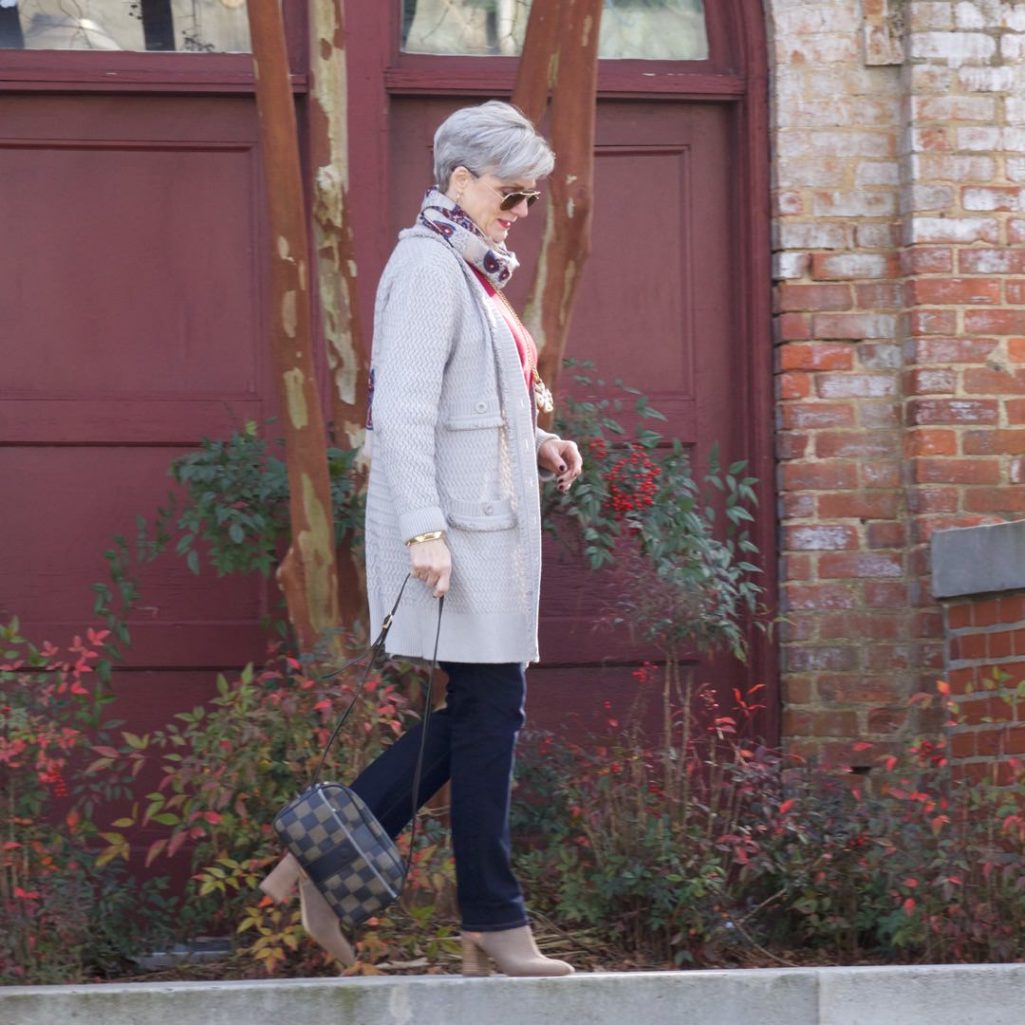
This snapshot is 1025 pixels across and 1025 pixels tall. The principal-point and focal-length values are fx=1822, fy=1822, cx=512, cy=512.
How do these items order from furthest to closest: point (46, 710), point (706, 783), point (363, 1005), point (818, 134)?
1. point (818, 134)
2. point (706, 783)
3. point (46, 710)
4. point (363, 1005)

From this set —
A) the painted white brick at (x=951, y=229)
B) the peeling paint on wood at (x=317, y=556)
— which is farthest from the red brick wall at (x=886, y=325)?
the peeling paint on wood at (x=317, y=556)

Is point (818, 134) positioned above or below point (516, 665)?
above

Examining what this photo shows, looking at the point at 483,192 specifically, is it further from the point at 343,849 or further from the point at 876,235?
the point at 876,235

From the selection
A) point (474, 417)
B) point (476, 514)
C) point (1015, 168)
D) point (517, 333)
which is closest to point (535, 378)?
point (517, 333)

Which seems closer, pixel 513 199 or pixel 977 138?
pixel 513 199

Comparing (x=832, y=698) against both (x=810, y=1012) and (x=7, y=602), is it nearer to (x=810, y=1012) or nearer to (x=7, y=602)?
(x=810, y=1012)

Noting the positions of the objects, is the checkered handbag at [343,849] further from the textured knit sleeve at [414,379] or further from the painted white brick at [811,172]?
the painted white brick at [811,172]

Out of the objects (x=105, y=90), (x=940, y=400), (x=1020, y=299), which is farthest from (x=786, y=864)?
(x=105, y=90)

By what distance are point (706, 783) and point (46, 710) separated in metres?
1.93

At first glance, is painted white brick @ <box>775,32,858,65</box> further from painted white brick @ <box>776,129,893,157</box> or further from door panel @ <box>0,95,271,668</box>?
door panel @ <box>0,95,271,668</box>

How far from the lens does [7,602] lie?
558 cm

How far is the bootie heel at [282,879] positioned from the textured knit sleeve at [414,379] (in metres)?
0.78

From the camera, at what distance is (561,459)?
4133 mm

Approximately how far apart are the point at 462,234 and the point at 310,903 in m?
1.44
